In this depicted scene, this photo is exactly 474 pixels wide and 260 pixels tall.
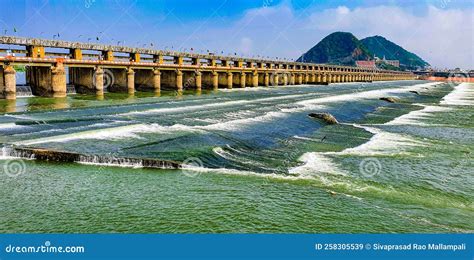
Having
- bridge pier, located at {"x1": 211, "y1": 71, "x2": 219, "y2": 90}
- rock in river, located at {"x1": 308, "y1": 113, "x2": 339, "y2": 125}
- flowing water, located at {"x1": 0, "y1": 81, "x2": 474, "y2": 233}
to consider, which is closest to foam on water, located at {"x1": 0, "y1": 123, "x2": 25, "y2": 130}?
flowing water, located at {"x1": 0, "y1": 81, "x2": 474, "y2": 233}

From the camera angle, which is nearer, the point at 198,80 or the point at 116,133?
the point at 116,133

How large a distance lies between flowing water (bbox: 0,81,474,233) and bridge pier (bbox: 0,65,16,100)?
624 inches

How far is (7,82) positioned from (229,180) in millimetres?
37463

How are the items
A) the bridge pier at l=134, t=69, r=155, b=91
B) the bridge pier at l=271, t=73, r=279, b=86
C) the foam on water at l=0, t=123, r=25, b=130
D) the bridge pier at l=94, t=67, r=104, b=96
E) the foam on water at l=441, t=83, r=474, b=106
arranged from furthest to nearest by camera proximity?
the bridge pier at l=271, t=73, r=279, b=86
the bridge pier at l=134, t=69, r=155, b=91
the foam on water at l=441, t=83, r=474, b=106
the bridge pier at l=94, t=67, r=104, b=96
the foam on water at l=0, t=123, r=25, b=130

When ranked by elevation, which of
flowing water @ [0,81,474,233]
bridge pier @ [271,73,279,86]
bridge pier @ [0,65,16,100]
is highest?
A: bridge pier @ [271,73,279,86]

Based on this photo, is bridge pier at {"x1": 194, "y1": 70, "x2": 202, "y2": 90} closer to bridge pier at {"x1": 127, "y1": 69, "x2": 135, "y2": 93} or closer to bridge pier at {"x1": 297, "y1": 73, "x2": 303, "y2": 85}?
bridge pier at {"x1": 127, "y1": 69, "x2": 135, "y2": 93}

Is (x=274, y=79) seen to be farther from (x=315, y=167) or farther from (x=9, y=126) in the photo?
(x=315, y=167)

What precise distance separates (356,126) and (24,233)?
29651 mm

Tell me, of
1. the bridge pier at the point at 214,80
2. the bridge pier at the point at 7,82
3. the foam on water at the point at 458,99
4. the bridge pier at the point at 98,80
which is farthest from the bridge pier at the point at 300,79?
the bridge pier at the point at 7,82

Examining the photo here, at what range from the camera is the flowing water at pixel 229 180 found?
12.5 metres

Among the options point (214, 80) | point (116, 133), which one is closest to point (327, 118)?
point (116, 133)

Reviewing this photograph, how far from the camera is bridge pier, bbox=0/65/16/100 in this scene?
4395 centimetres

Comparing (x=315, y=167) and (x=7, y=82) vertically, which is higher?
(x=7, y=82)

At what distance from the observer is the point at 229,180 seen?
16547 millimetres
